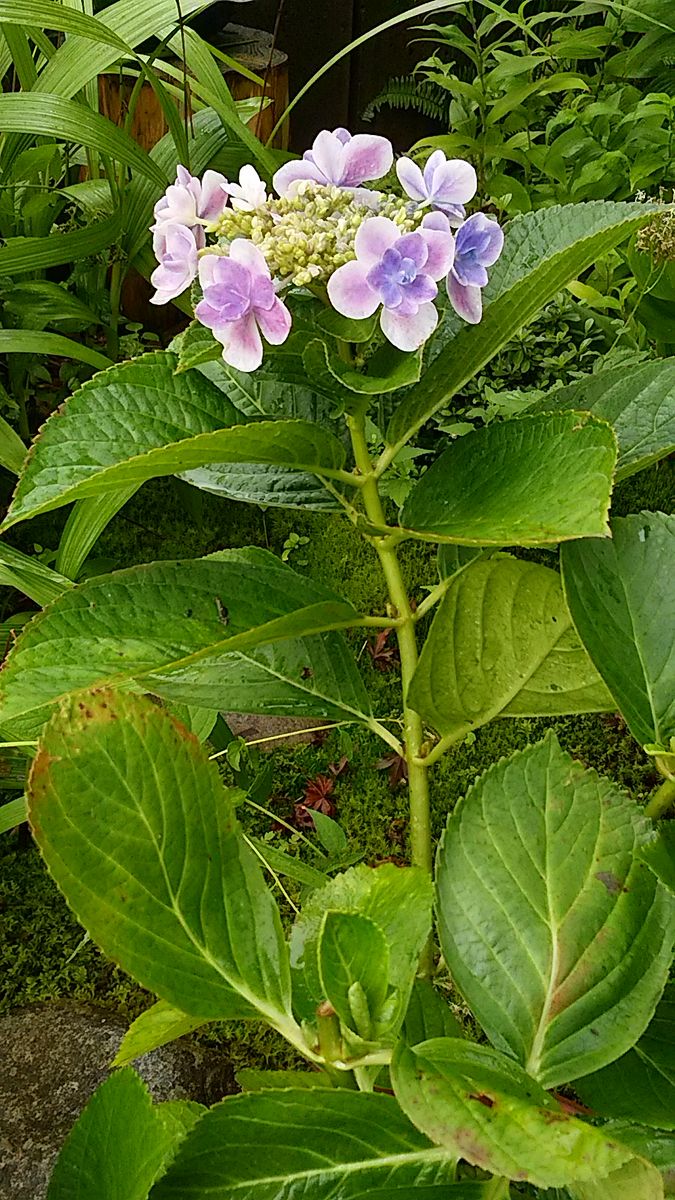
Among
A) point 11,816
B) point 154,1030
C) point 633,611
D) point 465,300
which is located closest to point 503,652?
point 633,611

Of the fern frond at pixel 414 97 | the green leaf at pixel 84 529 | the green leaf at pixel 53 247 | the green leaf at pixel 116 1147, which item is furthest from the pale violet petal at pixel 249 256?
the fern frond at pixel 414 97

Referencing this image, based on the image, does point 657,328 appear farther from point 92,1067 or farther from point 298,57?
point 298,57

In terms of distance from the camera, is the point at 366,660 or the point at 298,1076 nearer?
the point at 298,1076

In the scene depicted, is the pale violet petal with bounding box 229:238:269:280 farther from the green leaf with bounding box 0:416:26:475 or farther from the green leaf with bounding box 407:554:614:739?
the green leaf with bounding box 0:416:26:475

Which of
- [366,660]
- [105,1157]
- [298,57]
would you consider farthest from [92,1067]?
[298,57]

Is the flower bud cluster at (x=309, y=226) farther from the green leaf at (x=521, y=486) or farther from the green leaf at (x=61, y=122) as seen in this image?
the green leaf at (x=61, y=122)

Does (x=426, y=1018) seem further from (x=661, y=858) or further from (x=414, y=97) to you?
(x=414, y=97)

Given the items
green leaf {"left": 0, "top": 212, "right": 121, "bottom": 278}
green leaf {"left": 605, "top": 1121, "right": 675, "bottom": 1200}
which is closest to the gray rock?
green leaf {"left": 605, "top": 1121, "right": 675, "bottom": 1200}

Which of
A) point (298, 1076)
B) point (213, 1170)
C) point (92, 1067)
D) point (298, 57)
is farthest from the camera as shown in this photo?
point (298, 57)
